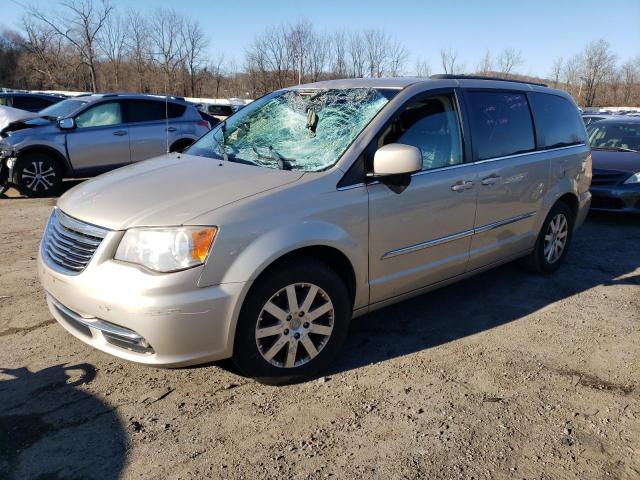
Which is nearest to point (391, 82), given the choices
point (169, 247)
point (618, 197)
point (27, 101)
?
point (169, 247)

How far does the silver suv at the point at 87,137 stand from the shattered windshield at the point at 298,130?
4.81 meters

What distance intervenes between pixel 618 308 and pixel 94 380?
4.15 meters

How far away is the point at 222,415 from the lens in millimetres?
2836

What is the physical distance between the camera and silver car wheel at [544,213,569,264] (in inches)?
199

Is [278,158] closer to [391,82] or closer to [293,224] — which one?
[293,224]

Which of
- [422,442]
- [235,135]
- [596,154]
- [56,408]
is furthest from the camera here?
[596,154]

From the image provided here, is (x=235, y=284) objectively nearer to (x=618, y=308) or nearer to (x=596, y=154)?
(x=618, y=308)

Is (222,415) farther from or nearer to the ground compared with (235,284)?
nearer to the ground

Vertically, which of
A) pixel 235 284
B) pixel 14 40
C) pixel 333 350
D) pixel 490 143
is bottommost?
pixel 333 350

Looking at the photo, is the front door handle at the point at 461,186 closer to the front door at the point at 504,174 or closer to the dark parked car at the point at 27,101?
the front door at the point at 504,174

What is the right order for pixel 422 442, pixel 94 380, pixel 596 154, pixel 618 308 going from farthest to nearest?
pixel 596 154, pixel 618 308, pixel 94 380, pixel 422 442

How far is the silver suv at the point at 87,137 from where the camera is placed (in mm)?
8586

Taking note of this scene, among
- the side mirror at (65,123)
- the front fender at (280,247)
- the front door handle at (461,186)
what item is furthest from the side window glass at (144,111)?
the front fender at (280,247)

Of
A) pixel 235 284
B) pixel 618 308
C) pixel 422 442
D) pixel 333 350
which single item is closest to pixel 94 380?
pixel 235 284
